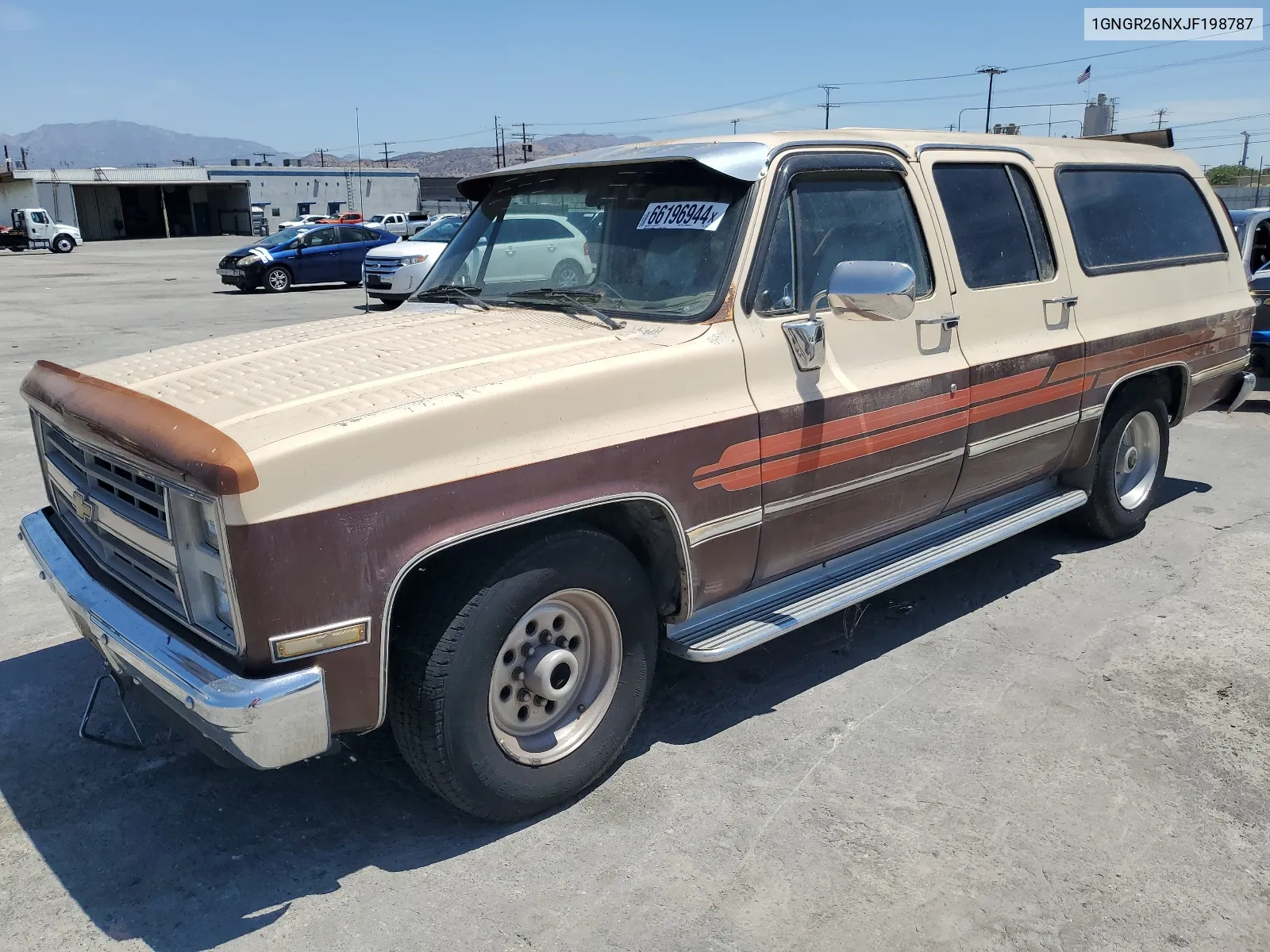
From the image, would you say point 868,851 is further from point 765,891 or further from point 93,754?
point 93,754

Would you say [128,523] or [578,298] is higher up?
[578,298]

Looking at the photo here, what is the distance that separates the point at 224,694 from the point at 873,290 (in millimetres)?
2266

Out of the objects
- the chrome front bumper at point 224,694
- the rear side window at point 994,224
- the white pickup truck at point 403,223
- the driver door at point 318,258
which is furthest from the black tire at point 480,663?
the white pickup truck at point 403,223

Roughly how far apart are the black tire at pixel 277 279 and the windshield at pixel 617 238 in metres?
20.6

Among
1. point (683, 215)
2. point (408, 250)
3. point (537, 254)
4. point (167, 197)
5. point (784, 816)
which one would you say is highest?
point (167, 197)

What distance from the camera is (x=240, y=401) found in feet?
9.49

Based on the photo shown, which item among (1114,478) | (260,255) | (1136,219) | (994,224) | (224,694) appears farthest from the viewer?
(260,255)

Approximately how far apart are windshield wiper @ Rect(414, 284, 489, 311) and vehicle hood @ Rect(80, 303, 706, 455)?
0.23 meters

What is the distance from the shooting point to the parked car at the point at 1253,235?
8984 mm

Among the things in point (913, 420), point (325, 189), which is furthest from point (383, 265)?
point (325, 189)

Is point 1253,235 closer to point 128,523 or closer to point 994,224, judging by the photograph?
point 994,224

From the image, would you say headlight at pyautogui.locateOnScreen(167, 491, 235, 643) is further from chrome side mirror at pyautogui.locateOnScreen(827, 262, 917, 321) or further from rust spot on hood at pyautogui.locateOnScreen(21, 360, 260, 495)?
chrome side mirror at pyautogui.locateOnScreen(827, 262, 917, 321)

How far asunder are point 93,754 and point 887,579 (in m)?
3.01

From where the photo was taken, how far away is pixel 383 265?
60.2 ft
